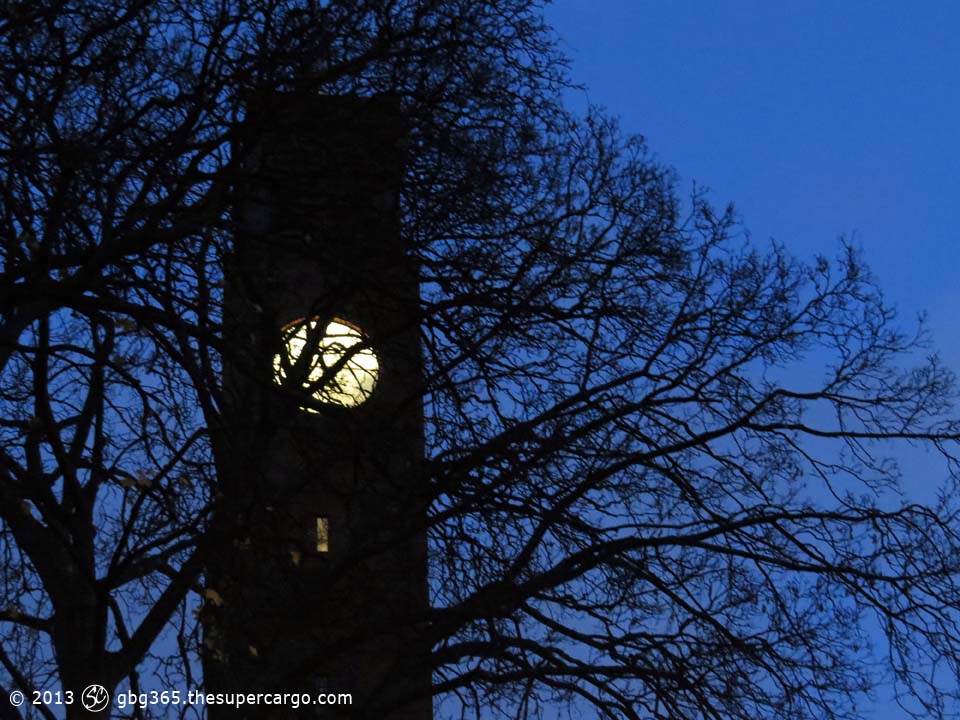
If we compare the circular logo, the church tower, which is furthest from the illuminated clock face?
the circular logo

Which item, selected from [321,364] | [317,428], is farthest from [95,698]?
[321,364]

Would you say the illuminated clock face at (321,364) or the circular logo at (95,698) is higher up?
the illuminated clock face at (321,364)

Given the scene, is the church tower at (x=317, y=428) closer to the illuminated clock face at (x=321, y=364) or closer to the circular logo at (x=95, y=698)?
the illuminated clock face at (x=321, y=364)

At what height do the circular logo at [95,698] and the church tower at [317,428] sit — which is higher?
the church tower at [317,428]

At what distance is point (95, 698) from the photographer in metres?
8.17

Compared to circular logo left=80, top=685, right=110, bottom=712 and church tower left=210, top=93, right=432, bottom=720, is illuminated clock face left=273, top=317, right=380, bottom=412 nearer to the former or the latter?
church tower left=210, top=93, right=432, bottom=720

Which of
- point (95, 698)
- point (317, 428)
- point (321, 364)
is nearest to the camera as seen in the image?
point (95, 698)

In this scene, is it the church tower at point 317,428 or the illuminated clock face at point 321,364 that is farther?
the illuminated clock face at point 321,364

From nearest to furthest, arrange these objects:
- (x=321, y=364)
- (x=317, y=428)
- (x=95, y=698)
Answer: (x=95, y=698)
(x=317, y=428)
(x=321, y=364)

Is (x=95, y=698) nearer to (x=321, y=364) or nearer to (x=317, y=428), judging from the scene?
(x=317, y=428)

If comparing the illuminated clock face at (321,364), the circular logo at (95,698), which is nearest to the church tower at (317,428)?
the illuminated clock face at (321,364)

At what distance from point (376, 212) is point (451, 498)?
6.52 ft

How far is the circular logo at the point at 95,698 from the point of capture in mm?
8133

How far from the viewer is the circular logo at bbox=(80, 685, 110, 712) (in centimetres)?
813
